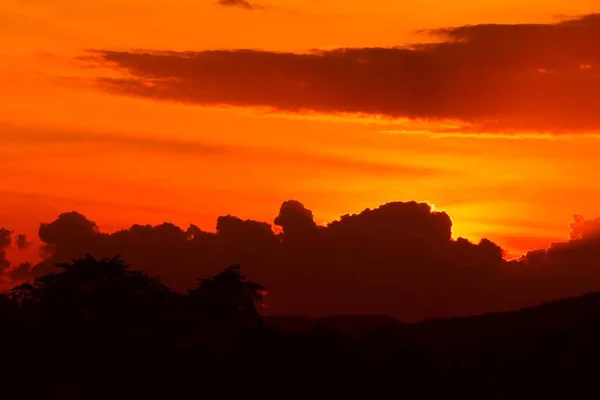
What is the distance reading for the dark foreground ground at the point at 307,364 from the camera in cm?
6419

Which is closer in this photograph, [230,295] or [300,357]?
[300,357]

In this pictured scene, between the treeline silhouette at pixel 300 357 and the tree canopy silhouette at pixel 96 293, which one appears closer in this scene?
the treeline silhouette at pixel 300 357

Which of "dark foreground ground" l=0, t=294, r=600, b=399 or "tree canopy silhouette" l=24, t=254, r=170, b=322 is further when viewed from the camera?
"tree canopy silhouette" l=24, t=254, r=170, b=322

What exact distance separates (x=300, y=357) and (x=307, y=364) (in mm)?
616

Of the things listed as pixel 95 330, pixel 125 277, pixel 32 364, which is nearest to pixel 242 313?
pixel 125 277

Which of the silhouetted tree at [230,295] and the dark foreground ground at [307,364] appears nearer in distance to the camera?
the dark foreground ground at [307,364]

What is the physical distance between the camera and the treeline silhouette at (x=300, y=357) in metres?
64.6

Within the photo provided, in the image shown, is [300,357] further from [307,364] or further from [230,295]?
[230,295]

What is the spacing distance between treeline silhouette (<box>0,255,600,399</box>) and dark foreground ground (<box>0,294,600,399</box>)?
0.24ft

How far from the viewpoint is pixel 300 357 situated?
6644 cm

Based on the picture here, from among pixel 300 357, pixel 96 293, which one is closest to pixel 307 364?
pixel 300 357

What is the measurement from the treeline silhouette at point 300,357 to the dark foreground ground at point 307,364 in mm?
73

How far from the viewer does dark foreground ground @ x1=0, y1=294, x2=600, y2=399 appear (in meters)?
64.2

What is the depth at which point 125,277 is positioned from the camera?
89.4 meters
